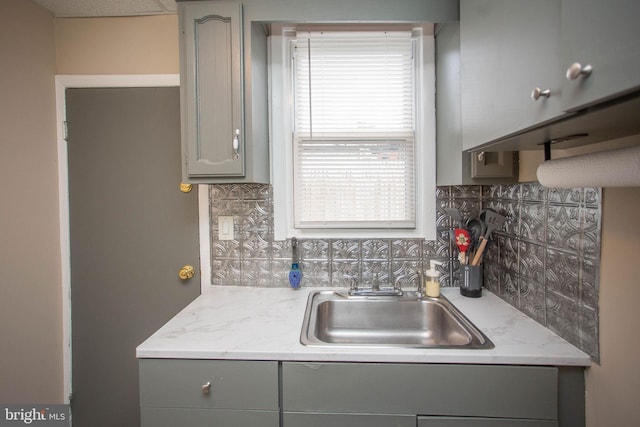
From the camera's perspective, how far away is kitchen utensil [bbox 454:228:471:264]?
1311 mm

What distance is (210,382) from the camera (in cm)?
90

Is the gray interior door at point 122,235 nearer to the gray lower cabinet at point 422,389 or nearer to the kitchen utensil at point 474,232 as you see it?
the gray lower cabinet at point 422,389

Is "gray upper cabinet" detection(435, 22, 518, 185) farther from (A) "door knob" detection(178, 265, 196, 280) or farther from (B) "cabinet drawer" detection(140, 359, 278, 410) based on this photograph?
(A) "door knob" detection(178, 265, 196, 280)

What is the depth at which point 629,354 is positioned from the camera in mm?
747

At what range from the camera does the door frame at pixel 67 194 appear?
149cm

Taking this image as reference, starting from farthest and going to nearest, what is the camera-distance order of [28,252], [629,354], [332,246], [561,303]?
[332,246] → [28,252] → [561,303] → [629,354]

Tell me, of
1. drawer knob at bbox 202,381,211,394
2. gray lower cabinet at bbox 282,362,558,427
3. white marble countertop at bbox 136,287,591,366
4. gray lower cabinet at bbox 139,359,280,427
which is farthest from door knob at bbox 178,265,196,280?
gray lower cabinet at bbox 282,362,558,427

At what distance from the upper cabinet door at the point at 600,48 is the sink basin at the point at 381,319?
99 cm

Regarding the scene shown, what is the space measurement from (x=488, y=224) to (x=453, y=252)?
0.81 ft

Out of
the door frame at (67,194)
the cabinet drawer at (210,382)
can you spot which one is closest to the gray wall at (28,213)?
the door frame at (67,194)

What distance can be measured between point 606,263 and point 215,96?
1.48 meters

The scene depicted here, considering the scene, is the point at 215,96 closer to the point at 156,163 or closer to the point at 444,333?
the point at 156,163

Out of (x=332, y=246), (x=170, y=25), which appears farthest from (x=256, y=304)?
(x=170, y=25)

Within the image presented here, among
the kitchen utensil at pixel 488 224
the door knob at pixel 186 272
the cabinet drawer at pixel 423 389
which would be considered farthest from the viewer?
the door knob at pixel 186 272
